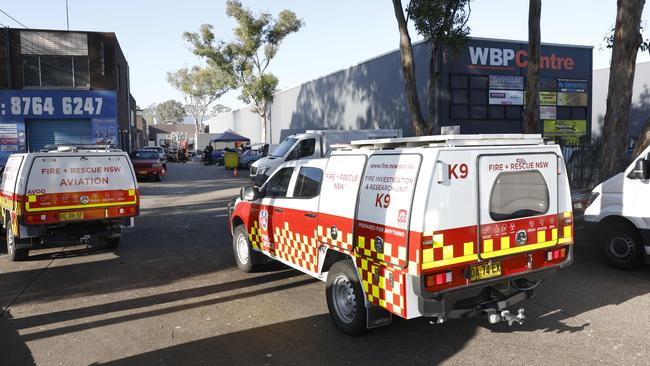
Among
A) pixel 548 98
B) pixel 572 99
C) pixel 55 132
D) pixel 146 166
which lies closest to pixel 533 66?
pixel 548 98

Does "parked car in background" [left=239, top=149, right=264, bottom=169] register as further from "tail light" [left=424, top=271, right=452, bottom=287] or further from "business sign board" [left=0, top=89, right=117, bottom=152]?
"tail light" [left=424, top=271, right=452, bottom=287]

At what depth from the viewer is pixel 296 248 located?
249 inches

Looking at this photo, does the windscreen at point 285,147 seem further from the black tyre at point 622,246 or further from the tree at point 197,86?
the tree at point 197,86

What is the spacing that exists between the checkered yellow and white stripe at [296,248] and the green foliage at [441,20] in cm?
1275

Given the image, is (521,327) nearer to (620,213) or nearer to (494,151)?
(494,151)

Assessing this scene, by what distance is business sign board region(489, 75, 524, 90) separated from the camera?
2309 cm

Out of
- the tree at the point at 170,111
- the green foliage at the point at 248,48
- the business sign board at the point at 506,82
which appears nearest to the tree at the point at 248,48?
the green foliage at the point at 248,48

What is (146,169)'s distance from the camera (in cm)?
2595

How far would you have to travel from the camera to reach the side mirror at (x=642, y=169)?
720 cm

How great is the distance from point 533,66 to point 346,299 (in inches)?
405

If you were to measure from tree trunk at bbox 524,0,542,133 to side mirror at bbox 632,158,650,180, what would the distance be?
646 centimetres

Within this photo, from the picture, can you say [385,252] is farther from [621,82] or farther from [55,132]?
[55,132]

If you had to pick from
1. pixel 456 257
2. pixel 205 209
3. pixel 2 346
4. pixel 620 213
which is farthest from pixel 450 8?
pixel 2 346

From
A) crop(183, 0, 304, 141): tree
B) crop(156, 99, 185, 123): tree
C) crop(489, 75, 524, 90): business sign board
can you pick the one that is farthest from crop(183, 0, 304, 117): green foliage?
crop(156, 99, 185, 123): tree
